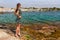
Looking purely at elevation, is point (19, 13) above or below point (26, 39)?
above

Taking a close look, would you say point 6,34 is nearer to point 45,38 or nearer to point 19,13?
point 19,13

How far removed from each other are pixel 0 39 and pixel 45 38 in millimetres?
A: 6479

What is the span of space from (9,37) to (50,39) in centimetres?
532

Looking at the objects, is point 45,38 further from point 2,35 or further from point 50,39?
point 2,35

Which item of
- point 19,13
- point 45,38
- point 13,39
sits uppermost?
point 19,13

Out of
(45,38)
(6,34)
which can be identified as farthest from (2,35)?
(45,38)

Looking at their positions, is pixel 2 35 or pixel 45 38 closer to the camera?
pixel 2 35

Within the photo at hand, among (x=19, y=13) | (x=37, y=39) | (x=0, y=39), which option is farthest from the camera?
(x=37, y=39)

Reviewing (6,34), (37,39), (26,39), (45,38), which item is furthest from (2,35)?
(45,38)

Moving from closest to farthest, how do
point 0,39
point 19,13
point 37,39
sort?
point 0,39 < point 19,13 < point 37,39

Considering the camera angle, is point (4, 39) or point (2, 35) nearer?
point (4, 39)

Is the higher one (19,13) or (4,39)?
(19,13)

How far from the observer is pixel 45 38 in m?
22.1

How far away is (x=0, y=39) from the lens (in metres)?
16.8
